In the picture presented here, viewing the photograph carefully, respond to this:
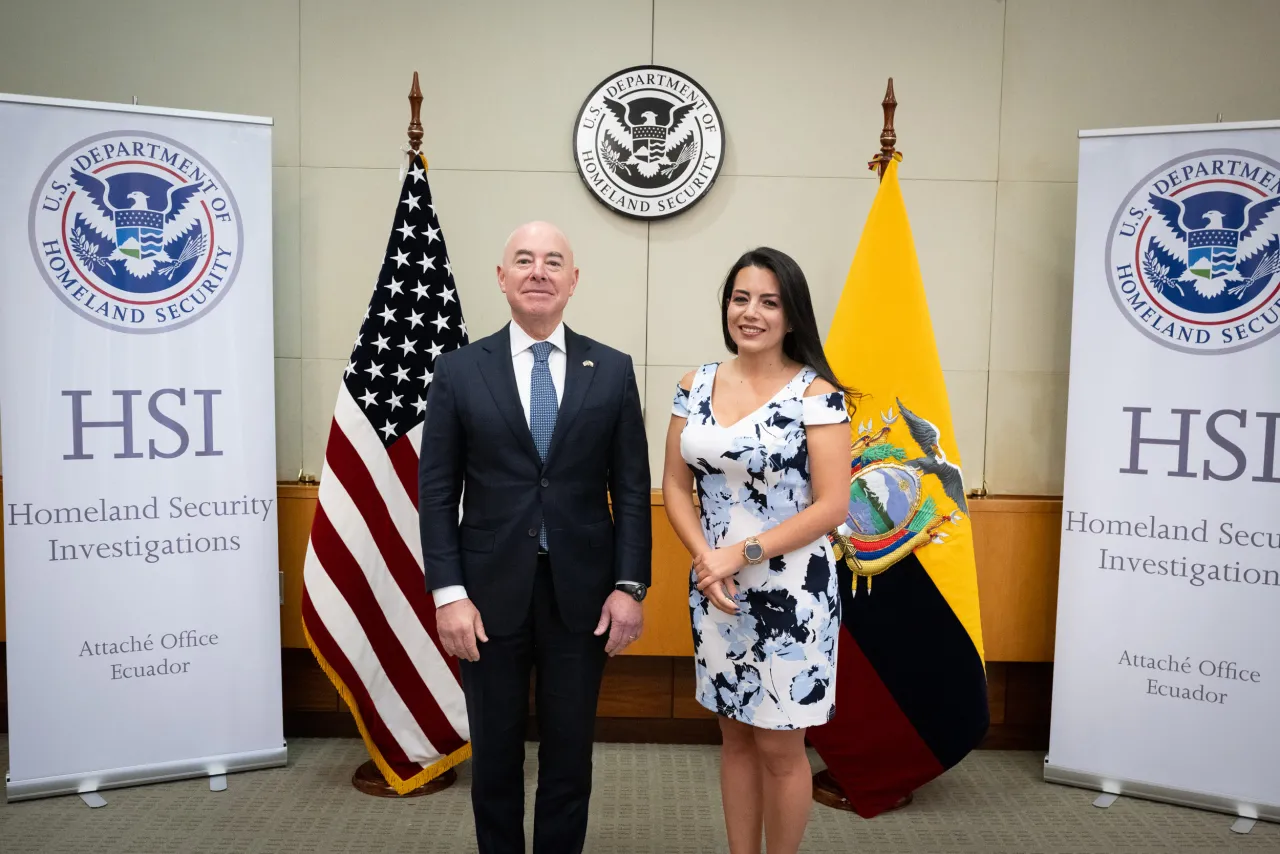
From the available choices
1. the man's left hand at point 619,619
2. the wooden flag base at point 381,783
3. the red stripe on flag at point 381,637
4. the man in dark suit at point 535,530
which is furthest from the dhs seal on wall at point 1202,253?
the wooden flag base at point 381,783

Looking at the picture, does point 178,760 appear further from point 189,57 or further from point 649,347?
point 189,57

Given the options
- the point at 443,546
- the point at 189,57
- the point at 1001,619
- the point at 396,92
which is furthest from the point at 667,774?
the point at 189,57

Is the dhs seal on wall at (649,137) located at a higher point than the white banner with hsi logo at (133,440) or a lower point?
higher

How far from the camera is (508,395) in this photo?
6.01 ft

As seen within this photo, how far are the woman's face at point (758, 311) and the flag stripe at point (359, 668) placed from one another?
1693 mm

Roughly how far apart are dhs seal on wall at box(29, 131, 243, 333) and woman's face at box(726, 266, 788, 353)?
6.10ft

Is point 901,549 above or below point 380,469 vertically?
below

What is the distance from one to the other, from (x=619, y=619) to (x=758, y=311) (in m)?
0.75

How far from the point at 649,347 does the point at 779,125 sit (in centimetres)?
99

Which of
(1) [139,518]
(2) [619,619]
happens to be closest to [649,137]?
(2) [619,619]

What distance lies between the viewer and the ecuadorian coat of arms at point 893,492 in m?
2.68

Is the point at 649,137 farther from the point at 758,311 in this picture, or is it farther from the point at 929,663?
the point at 929,663

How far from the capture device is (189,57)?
3158mm

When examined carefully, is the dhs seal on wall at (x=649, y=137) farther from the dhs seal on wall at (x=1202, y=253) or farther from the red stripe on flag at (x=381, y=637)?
the red stripe on flag at (x=381, y=637)
